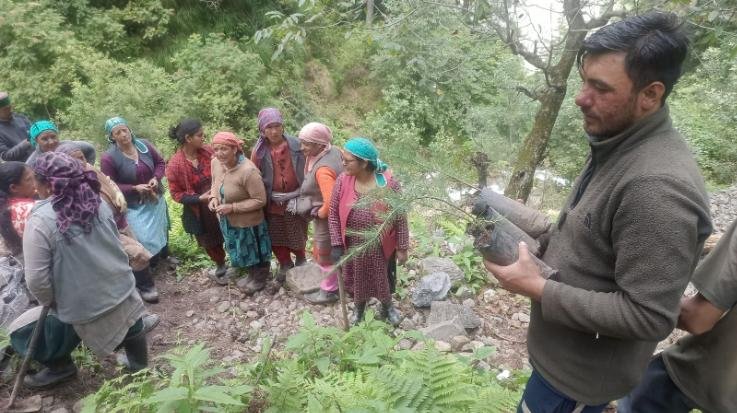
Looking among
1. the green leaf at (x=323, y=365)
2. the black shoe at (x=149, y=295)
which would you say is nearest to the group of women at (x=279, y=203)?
the black shoe at (x=149, y=295)

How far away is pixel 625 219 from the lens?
121cm

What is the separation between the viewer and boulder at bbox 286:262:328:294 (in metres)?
4.45

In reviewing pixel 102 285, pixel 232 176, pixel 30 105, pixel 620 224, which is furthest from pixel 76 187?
pixel 30 105

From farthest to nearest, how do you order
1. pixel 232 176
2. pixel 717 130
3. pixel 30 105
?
1. pixel 717 130
2. pixel 30 105
3. pixel 232 176

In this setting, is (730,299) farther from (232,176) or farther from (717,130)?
(717,130)

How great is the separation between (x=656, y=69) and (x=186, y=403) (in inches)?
84.5

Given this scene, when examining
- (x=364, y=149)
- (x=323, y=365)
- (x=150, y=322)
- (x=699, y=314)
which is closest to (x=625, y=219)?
(x=699, y=314)

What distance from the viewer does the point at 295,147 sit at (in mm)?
4234

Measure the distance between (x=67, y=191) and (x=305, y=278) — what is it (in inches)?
96.8

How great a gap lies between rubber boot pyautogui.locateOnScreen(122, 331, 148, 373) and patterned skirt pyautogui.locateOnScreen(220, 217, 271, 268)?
1.37 metres

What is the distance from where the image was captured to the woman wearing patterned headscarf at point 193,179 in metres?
4.19

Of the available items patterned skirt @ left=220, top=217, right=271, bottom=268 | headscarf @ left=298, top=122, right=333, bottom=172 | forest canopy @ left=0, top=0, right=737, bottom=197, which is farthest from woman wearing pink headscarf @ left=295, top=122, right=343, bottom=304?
forest canopy @ left=0, top=0, right=737, bottom=197

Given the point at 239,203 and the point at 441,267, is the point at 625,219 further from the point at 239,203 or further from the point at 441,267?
the point at 441,267

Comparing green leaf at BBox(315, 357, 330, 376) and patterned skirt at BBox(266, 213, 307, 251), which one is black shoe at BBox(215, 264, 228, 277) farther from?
green leaf at BBox(315, 357, 330, 376)
